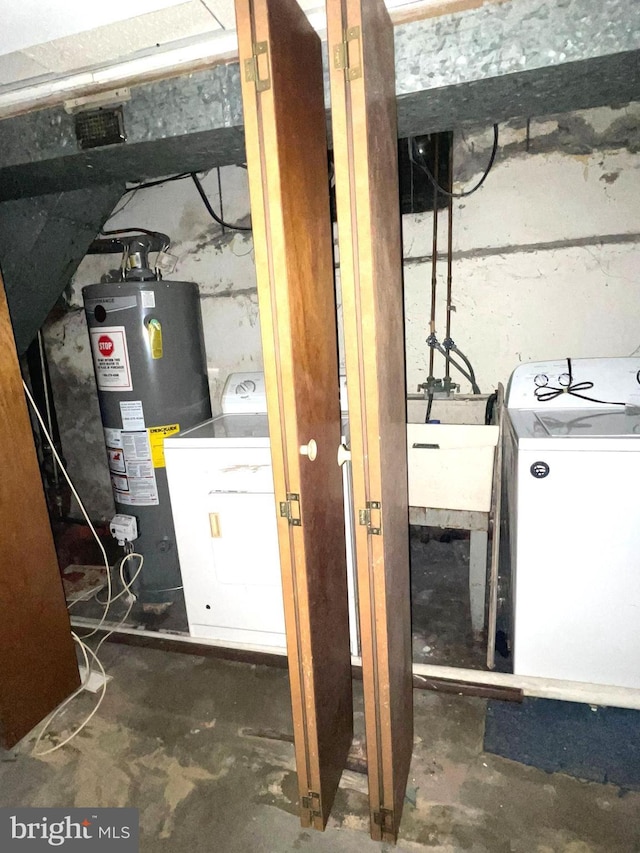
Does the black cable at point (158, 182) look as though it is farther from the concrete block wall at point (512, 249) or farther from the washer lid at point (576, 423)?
the washer lid at point (576, 423)

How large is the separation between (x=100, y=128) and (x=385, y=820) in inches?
76.2

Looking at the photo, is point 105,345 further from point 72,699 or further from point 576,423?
point 576,423

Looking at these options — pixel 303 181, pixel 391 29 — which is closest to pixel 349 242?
pixel 303 181

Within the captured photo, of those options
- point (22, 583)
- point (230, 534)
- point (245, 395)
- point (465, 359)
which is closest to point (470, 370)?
point (465, 359)

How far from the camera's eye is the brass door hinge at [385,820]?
111 cm

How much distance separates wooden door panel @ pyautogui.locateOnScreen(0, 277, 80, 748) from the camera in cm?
146

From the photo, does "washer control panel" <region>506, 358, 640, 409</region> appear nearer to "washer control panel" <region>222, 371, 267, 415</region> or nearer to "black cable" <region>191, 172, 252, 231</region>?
"washer control panel" <region>222, 371, 267, 415</region>

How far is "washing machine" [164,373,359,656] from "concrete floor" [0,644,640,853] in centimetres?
22

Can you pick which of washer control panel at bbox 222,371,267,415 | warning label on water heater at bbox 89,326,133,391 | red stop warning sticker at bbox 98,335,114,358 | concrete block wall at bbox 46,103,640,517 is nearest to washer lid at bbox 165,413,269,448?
washer control panel at bbox 222,371,267,415

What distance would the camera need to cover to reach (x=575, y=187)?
202 centimetres

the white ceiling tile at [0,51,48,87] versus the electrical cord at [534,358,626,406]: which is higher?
the white ceiling tile at [0,51,48,87]

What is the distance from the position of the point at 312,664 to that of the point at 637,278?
206 centimetres

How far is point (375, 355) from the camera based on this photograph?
858 mm

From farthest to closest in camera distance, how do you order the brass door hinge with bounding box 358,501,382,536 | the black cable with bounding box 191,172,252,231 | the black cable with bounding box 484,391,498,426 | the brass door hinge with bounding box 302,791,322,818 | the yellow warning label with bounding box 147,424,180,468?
the black cable with bounding box 191,172,252,231
the black cable with bounding box 484,391,498,426
the yellow warning label with bounding box 147,424,180,468
the brass door hinge with bounding box 302,791,322,818
the brass door hinge with bounding box 358,501,382,536
